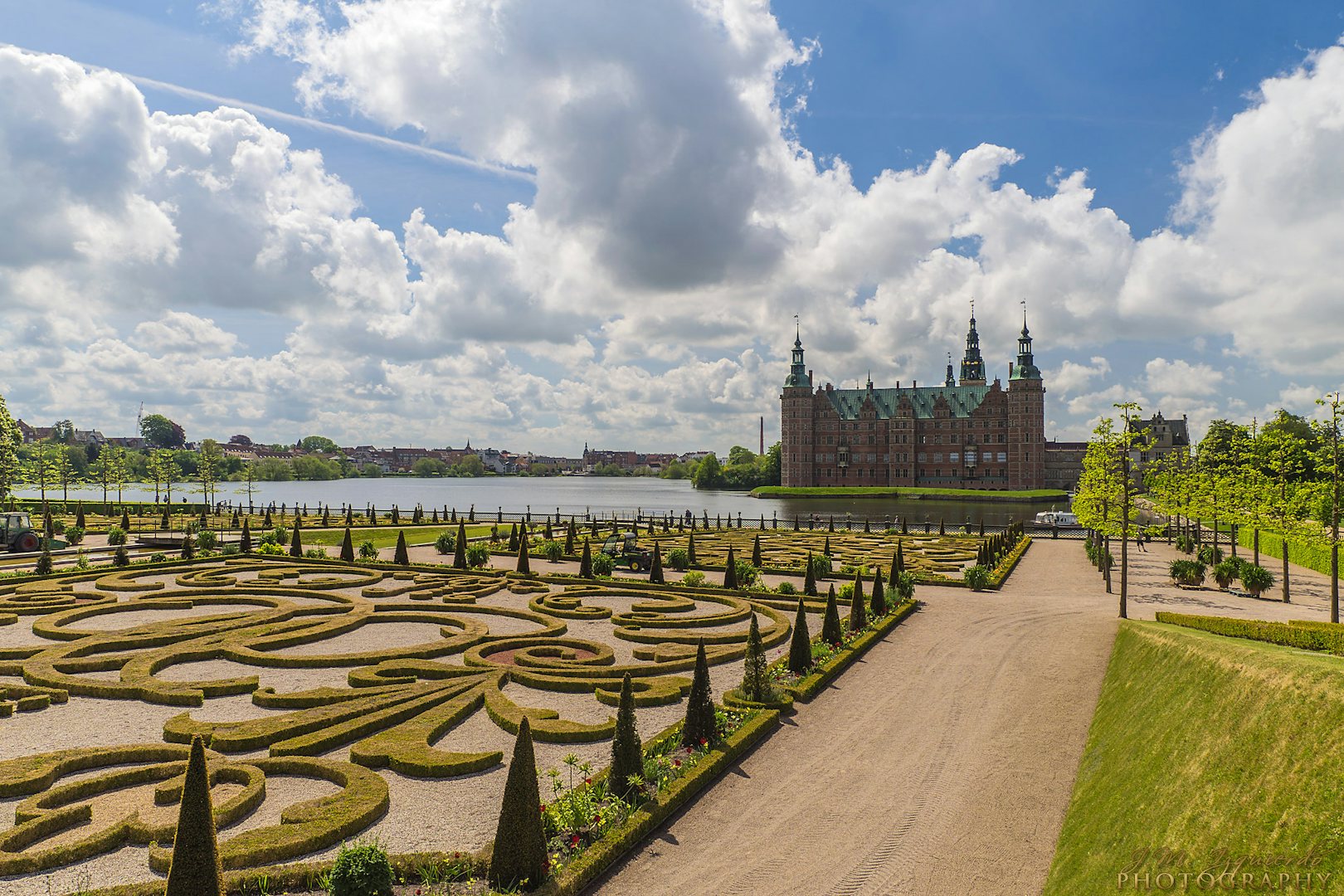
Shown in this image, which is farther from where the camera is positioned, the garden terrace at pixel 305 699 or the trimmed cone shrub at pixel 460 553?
the trimmed cone shrub at pixel 460 553

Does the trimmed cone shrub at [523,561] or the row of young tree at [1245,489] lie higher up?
the row of young tree at [1245,489]

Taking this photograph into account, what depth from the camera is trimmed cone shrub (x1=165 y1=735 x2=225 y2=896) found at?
6336 mm

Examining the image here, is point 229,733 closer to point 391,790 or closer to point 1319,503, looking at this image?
point 391,790

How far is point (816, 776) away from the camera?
11492mm

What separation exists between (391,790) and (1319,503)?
29.6 metres

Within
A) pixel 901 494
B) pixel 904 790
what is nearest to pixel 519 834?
pixel 904 790

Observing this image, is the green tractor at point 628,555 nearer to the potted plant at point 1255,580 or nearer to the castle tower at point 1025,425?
the potted plant at point 1255,580

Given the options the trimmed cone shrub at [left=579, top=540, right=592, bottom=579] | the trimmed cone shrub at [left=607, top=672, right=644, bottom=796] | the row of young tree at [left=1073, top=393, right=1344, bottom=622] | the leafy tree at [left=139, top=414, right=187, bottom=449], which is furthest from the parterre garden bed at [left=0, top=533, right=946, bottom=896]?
the leafy tree at [left=139, top=414, right=187, bottom=449]

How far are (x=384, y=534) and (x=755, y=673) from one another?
129 ft

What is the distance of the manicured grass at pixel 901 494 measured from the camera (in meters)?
117

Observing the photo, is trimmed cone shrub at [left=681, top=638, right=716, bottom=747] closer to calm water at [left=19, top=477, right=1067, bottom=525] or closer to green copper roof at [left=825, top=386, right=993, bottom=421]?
calm water at [left=19, top=477, right=1067, bottom=525]

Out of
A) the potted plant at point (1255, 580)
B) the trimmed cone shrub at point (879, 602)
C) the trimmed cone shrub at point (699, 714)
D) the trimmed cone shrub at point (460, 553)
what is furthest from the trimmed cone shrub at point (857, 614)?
the potted plant at point (1255, 580)

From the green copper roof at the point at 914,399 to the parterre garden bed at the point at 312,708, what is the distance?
128 m

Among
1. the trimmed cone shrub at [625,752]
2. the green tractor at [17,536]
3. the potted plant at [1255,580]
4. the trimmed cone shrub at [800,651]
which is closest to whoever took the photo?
the trimmed cone shrub at [625,752]
